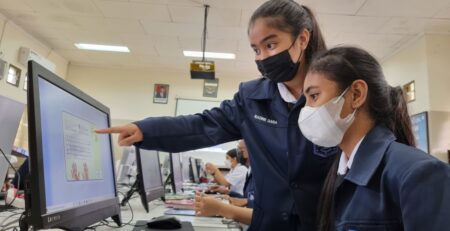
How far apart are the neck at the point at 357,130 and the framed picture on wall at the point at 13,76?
622 centimetres

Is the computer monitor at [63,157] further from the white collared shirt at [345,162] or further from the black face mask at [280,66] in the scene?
the white collared shirt at [345,162]

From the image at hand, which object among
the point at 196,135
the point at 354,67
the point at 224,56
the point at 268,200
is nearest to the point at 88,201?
the point at 196,135

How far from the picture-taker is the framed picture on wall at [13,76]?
578 centimetres

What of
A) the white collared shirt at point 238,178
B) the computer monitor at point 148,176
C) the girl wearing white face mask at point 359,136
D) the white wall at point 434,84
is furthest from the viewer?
the white wall at point 434,84

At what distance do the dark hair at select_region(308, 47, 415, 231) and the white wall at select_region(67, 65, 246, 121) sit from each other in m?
6.94

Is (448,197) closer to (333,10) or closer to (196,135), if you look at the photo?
(196,135)

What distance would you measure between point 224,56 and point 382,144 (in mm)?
5864

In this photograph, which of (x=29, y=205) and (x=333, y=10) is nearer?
(x=29, y=205)

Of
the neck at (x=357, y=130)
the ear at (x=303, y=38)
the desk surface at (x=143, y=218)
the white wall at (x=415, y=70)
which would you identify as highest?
the white wall at (x=415, y=70)

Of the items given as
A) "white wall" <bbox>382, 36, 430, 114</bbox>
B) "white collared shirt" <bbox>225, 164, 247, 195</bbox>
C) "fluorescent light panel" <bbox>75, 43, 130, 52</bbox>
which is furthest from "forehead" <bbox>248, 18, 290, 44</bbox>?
"fluorescent light panel" <bbox>75, 43, 130, 52</bbox>

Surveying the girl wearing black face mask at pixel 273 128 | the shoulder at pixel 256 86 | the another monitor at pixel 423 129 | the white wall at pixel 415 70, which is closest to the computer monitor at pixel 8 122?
the girl wearing black face mask at pixel 273 128

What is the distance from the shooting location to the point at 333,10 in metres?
4.45

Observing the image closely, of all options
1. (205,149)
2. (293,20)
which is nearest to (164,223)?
(293,20)

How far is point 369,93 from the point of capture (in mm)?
932
